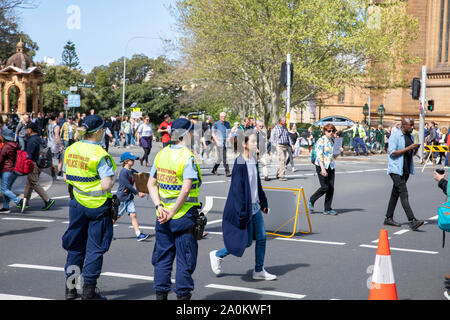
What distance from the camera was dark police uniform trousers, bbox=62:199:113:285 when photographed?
18.6 ft

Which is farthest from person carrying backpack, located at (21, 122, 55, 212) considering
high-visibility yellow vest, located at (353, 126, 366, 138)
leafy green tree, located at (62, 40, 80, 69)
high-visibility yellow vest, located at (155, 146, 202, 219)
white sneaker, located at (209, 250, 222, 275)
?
leafy green tree, located at (62, 40, 80, 69)

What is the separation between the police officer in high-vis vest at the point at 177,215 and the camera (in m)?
5.12

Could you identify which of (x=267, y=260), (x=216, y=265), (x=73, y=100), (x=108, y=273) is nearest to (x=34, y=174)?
(x=108, y=273)

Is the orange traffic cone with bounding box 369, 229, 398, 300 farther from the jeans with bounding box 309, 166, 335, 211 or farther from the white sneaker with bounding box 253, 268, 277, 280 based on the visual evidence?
the jeans with bounding box 309, 166, 335, 211

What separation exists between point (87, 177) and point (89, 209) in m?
0.31

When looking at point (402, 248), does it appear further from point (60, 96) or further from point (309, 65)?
point (60, 96)

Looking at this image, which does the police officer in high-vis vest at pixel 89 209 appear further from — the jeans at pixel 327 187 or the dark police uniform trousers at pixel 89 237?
the jeans at pixel 327 187

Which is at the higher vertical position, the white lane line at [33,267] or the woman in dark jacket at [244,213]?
the woman in dark jacket at [244,213]

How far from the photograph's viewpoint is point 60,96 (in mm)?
57000

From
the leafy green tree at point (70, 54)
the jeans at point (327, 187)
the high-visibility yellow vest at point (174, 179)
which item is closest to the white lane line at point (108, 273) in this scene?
the high-visibility yellow vest at point (174, 179)

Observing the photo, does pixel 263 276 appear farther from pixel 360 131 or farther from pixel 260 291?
pixel 360 131

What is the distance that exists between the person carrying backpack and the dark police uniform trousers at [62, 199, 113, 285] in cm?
612

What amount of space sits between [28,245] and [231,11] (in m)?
25.4
